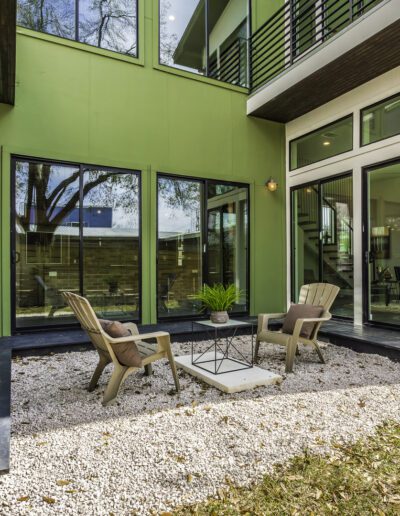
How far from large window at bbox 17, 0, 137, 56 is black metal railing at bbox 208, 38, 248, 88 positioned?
1774mm

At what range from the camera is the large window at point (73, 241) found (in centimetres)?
536

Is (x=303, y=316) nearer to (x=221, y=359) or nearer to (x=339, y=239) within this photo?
(x=221, y=359)

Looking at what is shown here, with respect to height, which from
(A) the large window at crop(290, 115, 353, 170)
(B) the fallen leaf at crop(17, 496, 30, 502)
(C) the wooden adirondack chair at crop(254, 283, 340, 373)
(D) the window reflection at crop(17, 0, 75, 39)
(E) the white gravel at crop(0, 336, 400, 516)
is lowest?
(E) the white gravel at crop(0, 336, 400, 516)

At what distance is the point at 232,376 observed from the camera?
371cm

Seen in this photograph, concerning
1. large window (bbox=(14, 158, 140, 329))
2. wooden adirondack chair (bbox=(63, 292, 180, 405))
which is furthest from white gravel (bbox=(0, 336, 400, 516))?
large window (bbox=(14, 158, 140, 329))

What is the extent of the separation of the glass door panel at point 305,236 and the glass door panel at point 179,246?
6.54 feet

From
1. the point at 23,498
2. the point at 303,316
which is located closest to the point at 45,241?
the point at 303,316

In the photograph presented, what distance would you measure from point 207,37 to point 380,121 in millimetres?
3445

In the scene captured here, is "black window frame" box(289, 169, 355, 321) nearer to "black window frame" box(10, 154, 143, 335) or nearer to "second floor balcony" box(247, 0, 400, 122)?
"second floor balcony" box(247, 0, 400, 122)

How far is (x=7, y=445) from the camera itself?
2156 millimetres

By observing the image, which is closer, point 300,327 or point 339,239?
point 300,327

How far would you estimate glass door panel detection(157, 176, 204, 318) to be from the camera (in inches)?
249

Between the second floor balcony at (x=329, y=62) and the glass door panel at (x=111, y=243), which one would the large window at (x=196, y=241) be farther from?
the second floor balcony at (x=329, y=62)

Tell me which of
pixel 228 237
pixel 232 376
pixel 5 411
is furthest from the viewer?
pixel 228 237
